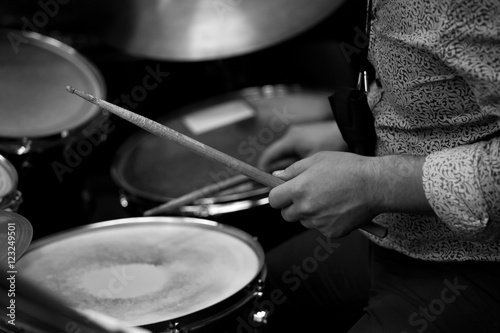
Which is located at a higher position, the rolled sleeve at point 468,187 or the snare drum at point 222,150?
the rolled sleeve at point 468,187

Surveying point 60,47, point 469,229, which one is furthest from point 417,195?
→ point 60,47

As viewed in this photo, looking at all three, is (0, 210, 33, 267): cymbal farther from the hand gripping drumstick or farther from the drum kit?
the hand gripping drumstick

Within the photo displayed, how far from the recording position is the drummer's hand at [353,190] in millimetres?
900

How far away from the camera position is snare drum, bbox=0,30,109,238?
1.46 metres

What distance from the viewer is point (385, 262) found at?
3.49ft

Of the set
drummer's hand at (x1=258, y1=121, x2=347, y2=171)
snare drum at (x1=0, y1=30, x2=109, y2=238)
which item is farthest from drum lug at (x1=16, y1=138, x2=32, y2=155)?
drummer's hand at (x1=258, y1=121, x2=347, y2=171)

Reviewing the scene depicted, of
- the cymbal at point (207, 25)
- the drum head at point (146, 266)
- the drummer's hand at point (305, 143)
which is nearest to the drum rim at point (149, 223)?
the drum head at point (146, 266)

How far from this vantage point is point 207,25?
1.83 m

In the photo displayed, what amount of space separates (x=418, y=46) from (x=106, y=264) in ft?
1.90

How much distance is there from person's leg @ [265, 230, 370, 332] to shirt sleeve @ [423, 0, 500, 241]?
13.7 inches

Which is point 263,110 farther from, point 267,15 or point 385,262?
point 385,262

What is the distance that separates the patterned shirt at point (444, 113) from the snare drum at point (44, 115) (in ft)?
2.32

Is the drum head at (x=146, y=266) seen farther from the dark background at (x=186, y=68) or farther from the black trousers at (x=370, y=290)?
the dark background at (x=186, y=68)

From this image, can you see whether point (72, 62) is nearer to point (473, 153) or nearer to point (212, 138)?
point (212, 138)
